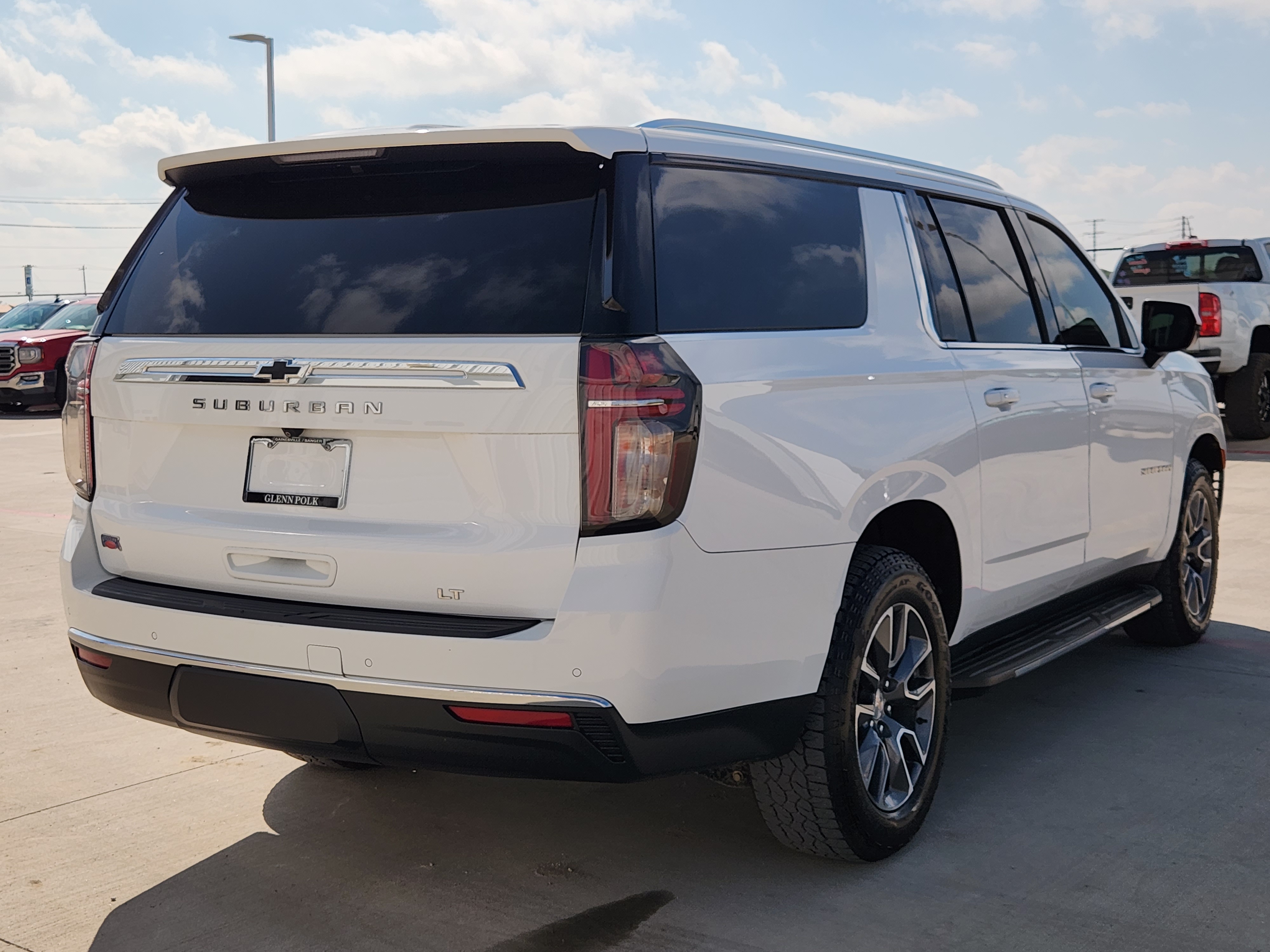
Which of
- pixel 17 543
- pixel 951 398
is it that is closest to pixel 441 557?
pixel 951 398

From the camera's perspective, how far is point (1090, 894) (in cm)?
335

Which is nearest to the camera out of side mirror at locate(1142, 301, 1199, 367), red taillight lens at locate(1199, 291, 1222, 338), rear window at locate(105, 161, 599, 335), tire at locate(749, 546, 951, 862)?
rear window at locate(105, 161, 599, 335)

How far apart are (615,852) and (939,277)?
6.39 feet

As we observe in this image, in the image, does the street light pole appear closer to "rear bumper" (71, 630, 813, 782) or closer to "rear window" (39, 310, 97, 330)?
"rear window" (39, 310, 97, 330)

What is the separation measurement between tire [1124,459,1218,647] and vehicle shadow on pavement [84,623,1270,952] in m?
1.14

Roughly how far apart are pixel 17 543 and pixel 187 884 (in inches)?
232

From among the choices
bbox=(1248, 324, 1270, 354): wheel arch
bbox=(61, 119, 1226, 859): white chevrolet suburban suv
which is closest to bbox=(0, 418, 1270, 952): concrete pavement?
bbox=(61, 119, 1226, 859): white chevrolet suburban suv

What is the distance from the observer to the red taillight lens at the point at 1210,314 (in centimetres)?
1436

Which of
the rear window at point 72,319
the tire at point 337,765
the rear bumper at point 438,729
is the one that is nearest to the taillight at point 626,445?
the rear bumper at point 438,729

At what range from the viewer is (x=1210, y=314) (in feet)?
47.5

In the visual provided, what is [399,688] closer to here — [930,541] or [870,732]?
[870,732]

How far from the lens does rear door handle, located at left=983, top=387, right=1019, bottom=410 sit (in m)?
4.08

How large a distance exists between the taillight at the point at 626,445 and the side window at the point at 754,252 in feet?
0.54

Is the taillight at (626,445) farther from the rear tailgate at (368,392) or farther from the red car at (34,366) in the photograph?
the red car at (34,366)
